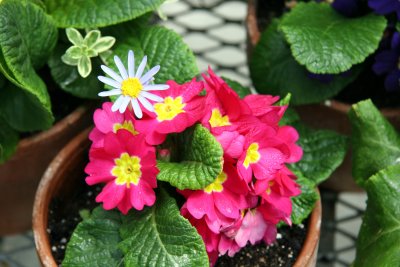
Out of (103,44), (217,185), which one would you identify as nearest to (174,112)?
(217,185)

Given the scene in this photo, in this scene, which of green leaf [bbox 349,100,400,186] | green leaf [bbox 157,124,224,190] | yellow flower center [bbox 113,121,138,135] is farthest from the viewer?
green leaf [bbox 349,100,400,186]

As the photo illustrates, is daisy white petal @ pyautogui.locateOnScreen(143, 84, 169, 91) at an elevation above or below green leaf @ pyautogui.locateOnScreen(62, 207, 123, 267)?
above

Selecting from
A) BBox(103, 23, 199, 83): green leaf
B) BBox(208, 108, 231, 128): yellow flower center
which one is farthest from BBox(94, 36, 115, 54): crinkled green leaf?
BBox(208, 108, 231, 128): yellow flower center

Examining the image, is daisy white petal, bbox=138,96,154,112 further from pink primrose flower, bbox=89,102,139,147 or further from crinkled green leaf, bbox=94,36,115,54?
crinkled green leaf, bbox=94,36,115,54

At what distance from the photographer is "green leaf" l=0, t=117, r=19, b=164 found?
117 centimetres

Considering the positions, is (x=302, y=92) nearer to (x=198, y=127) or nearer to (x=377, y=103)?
(x=377, y=103)

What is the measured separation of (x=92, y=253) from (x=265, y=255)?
0.26 meters

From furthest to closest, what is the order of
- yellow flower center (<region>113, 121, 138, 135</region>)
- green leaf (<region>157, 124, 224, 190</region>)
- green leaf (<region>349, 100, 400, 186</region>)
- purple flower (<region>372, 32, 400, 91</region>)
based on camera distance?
purple flower (<region>372, 32, 400, 91</region>) → green leaf (<region>349, 100, 400, 186</region>) → yellow flower center (<region>113, 121, 138, 135</region>) → green leaf (<region>157, 124, 224, 190</region>)

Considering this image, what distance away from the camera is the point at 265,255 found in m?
1.10

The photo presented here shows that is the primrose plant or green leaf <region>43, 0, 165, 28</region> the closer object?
the primrose plant

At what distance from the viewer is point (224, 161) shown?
969mm

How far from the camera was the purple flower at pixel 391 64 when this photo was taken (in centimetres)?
125

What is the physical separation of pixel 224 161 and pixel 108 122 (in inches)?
6.9

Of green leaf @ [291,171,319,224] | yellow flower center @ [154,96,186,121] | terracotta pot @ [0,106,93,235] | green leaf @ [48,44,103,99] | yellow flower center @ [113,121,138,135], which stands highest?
yellow flower center @ [154,96,186,121]
